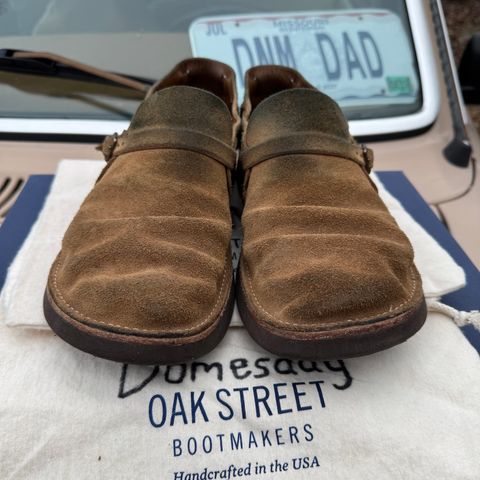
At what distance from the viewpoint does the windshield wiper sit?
40.0 inches

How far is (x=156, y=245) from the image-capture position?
0.63 meters

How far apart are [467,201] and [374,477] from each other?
58 centimetres

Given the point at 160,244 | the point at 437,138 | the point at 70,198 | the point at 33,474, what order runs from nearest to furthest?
the point at 33,474 < the point at 160,244 < the point at 70,198 < the point at 437,138

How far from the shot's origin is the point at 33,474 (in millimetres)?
517

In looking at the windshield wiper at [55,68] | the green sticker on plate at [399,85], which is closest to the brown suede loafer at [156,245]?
the windshield wiper at [55,68]

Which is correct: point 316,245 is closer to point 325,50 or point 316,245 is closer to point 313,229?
point 313,229

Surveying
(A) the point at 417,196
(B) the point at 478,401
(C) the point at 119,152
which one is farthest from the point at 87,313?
(A) the point at 417,196

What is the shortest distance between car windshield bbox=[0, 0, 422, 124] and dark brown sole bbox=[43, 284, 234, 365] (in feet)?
1.88

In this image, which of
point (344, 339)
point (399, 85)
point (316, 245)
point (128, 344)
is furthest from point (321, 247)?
point (399, 85)

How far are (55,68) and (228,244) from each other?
1.94 ft

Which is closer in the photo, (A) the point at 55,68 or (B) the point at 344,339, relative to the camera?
(B) the point at 344,339

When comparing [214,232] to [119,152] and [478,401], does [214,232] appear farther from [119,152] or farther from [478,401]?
[478,401]

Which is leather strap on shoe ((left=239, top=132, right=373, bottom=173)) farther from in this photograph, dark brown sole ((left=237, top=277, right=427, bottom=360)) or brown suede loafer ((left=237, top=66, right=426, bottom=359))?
dark brown sole ((left=237, top=277, right=427, bottom=360))

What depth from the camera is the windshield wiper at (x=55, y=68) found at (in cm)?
102
